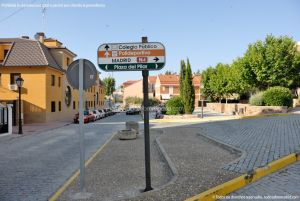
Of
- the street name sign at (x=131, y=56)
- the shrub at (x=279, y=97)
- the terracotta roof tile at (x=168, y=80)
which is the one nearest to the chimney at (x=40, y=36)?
the shrub at (x=279, y=97)

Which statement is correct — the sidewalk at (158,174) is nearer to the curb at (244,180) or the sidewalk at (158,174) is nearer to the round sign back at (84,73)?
the curb at (244,180)

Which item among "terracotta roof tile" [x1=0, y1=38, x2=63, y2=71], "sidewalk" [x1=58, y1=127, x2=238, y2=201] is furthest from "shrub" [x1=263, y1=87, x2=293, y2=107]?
"terracotta roof tile" [x1=0, y1=38, x2=63, y2=71]

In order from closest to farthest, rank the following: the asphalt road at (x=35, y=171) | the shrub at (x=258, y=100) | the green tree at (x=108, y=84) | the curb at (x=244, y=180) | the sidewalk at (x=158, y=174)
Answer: the curb at (x=244, y=180)
the sidewalk at (x=158, y=174)
the asphalt road at (x=35, y=171)
the shrub at (x=258, y=100)
the green tree at (x=108, y=84)

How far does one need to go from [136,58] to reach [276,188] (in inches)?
153

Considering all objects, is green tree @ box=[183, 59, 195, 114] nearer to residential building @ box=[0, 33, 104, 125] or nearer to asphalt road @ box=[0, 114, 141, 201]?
residential building @ box=[0, 33, 104, 125]


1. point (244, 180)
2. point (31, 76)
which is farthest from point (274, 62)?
point (244, 180)

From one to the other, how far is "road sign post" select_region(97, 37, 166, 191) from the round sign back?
0.75ft

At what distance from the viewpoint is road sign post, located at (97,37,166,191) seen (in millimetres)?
5797

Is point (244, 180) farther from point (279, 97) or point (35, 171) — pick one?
point (279, 97)

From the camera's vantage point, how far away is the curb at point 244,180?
517 cm

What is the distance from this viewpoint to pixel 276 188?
562cm

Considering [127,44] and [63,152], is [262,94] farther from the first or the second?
[127,44]

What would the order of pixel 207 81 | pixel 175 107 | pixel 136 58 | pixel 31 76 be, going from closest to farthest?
pixel 136 58 → pixel 31 76 → pixel 175 107 → pixel 207 81

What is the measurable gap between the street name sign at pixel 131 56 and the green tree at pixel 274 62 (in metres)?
30.0
